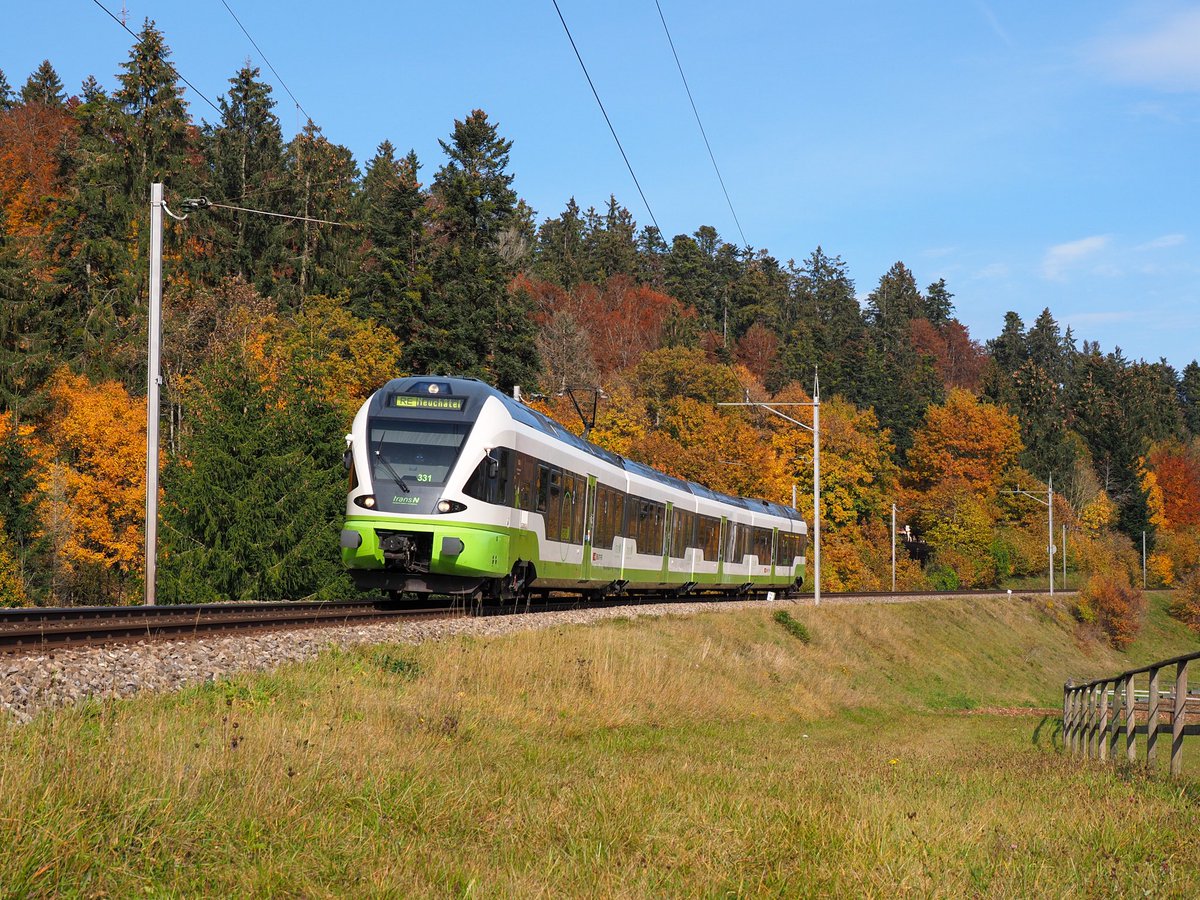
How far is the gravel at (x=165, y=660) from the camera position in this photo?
987cm

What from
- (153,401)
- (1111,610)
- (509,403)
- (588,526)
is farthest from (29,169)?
(1111,610)

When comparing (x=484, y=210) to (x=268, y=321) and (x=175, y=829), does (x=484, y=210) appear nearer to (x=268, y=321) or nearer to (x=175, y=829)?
(x=268, y=321)

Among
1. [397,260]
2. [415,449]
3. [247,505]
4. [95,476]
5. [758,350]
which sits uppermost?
[758,350]

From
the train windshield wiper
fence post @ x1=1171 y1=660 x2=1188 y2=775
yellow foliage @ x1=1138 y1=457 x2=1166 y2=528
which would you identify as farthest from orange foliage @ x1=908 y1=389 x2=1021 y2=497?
fence post @ x1=1171 y1=660 x2=1188 y2=775

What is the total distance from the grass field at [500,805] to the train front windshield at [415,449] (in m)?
5.35

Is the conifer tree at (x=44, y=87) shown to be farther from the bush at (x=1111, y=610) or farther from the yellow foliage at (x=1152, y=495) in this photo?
the yellow foliage at (x=1152, y=495)

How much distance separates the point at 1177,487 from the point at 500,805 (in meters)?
141

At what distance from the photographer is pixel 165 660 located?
12336 mm

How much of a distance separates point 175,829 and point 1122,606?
85.8 m

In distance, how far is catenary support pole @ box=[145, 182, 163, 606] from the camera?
67.5 ft

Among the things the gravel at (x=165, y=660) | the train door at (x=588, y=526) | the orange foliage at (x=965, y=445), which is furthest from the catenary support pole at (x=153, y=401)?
the orange foliage at (x=965, y=445)

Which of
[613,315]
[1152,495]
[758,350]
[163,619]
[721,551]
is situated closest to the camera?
[163,619]

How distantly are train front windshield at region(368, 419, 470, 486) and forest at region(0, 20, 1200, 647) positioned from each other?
20.9 ft

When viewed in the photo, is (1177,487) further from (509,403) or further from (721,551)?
(509,403)
